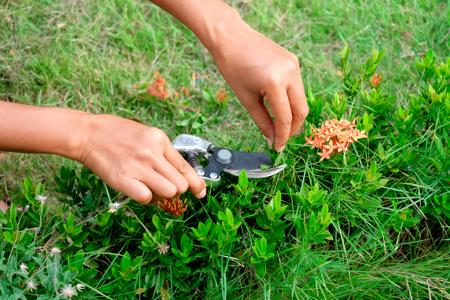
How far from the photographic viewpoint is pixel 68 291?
5.80 feet

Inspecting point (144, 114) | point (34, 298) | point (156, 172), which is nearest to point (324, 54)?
point (144, 114)

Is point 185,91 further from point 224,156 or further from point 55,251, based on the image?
point 55,251

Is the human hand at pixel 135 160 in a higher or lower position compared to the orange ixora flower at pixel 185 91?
higher

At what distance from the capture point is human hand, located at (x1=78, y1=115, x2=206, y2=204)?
5.50 ft

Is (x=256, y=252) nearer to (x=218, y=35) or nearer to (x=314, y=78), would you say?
(x=218, y=35)

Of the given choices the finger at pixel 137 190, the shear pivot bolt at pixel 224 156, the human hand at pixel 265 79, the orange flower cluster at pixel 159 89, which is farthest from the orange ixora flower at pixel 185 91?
the finger at pixel 137 190

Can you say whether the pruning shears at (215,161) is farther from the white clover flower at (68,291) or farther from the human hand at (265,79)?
the white clover flower at (68,291)

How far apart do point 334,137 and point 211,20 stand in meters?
0.59

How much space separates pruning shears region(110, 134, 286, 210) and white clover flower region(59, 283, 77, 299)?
291 mm

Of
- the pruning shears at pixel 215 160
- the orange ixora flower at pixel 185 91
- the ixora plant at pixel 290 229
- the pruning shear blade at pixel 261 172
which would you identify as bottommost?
the orange ixora flower at pixel 185 91

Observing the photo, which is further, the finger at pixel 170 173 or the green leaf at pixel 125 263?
the green leaf at pixel 125 263

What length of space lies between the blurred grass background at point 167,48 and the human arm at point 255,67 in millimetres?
826

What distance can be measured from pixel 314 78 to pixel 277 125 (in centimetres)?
137

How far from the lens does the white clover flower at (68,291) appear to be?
1767 mm
